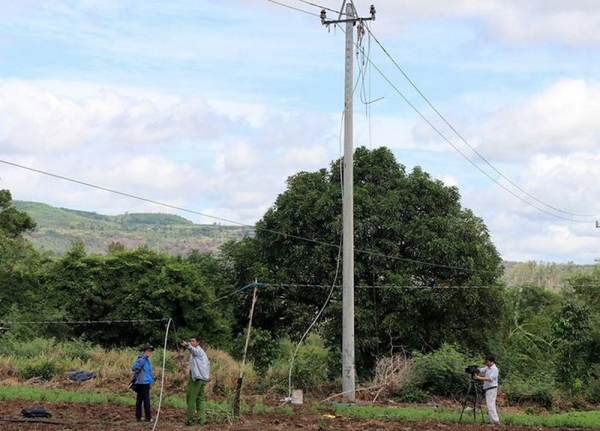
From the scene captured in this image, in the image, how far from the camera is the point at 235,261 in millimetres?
40625

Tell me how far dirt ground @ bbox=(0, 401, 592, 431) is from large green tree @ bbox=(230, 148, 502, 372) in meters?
12.4

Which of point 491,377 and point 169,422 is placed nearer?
point 169,422

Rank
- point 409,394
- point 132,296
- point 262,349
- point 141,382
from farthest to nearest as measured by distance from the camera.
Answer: point 132,296
point 262,349
point 409,394
point 141,382

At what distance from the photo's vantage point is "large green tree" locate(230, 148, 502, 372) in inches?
1362

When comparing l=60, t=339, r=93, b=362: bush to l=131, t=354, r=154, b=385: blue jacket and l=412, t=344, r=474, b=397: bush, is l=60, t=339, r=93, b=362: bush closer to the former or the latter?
l=131, t=354, r=154, b=385: blue jacket

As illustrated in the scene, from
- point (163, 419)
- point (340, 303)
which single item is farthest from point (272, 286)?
point (163, 419)

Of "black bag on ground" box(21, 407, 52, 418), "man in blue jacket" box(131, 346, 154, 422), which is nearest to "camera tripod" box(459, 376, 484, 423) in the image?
"man in blue jacket" box(131, 346, 154, 422)

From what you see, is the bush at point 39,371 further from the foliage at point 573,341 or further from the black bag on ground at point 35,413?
the foliage at point 573,341

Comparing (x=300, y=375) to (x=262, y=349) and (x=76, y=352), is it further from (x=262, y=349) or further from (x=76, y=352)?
(x=76, y=352)

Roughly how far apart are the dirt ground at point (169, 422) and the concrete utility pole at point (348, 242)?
13.0ft

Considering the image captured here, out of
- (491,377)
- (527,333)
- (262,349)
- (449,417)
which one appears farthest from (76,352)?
(527,333)

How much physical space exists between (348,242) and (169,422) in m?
9.04

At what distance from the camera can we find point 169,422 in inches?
787

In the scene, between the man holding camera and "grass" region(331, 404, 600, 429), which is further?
"grass" region(331, 404, 600, 429)
